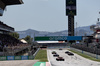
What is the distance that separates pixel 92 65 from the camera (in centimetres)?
3647

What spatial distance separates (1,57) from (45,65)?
1582 cm

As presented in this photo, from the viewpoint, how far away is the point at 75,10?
149250mm

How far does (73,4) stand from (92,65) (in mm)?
118970

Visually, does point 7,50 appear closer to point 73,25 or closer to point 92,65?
point 92,65

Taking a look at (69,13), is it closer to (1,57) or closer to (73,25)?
(73,25)

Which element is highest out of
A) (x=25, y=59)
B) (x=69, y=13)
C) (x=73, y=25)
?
(x=69, y=13)

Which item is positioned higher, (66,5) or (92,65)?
(66,5)

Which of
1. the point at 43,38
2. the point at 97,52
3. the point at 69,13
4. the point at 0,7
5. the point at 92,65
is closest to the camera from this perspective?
the point at 92,65

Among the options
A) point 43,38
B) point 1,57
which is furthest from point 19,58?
point 43,38

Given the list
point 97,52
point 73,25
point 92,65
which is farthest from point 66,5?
point 92,65

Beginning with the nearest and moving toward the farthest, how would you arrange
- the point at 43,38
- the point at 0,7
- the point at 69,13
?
the point at 0,7 < the point at 43,38 < the point at 69,13

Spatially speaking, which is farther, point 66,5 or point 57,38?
point 66,5

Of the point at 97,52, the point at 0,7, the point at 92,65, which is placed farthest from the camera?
the point at 0,7

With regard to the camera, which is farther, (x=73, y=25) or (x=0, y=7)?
(x=73, y=25)
